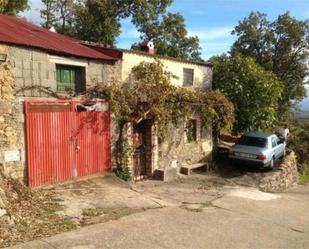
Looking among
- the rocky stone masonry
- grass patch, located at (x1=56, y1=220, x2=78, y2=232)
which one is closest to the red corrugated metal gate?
grass patch, located at (x1=56, y1=220, x2=78, y2=232)

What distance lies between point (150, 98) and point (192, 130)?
172 inches

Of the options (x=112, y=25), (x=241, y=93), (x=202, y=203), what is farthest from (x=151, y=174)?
(x=112, y=25)

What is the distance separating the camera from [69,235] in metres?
8.19

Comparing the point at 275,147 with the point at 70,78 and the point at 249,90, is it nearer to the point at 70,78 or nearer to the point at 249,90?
the point at 249,90

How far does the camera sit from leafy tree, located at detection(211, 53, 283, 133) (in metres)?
20.6

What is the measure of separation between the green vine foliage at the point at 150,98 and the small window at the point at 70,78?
399 millimetres

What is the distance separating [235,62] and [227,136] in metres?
4.52

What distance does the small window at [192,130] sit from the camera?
1808 cm

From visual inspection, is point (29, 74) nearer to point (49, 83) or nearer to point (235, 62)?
point (49, 83)

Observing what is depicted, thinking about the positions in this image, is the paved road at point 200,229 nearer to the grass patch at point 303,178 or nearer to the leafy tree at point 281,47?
Answer: the grass patch at point 303,178

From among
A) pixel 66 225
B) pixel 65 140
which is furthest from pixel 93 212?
pixel 65 140

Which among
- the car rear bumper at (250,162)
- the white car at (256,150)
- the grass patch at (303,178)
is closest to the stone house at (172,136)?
the car rear bumper at (250,162)

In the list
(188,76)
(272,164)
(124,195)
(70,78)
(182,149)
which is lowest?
(272,164)

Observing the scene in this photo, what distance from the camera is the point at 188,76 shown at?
717 inches
